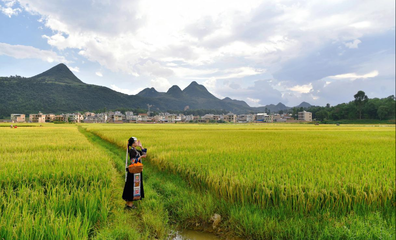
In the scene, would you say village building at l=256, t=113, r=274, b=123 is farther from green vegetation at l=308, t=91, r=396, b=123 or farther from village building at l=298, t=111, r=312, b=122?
green vegetation at l=308, t=91, r=396, b=123

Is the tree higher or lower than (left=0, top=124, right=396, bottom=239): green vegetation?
higher

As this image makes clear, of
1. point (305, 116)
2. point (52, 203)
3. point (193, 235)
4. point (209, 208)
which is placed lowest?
point (193, 235)

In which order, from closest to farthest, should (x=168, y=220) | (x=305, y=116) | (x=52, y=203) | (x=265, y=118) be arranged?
(x=52, y=203)
(x=168, y=220)
(x=305, y=116)
(x=265, y=118)

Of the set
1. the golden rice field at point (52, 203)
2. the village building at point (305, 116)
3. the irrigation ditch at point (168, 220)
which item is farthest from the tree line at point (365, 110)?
the golden rice field at point (52, 203)

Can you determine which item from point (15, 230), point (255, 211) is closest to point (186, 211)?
point (255, 211)

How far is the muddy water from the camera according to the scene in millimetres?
3609

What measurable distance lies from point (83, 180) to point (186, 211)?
3.00 m

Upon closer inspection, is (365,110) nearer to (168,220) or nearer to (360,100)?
(360,100)

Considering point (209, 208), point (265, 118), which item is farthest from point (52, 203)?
point (265, 118)

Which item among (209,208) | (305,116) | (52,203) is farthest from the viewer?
(305,116)

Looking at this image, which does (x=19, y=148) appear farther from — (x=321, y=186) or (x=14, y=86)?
(x=14, y=86)

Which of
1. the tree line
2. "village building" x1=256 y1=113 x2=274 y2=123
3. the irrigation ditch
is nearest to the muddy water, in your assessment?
the irrigation ditch

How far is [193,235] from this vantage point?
3.72 meters

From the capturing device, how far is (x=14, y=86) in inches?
5861
